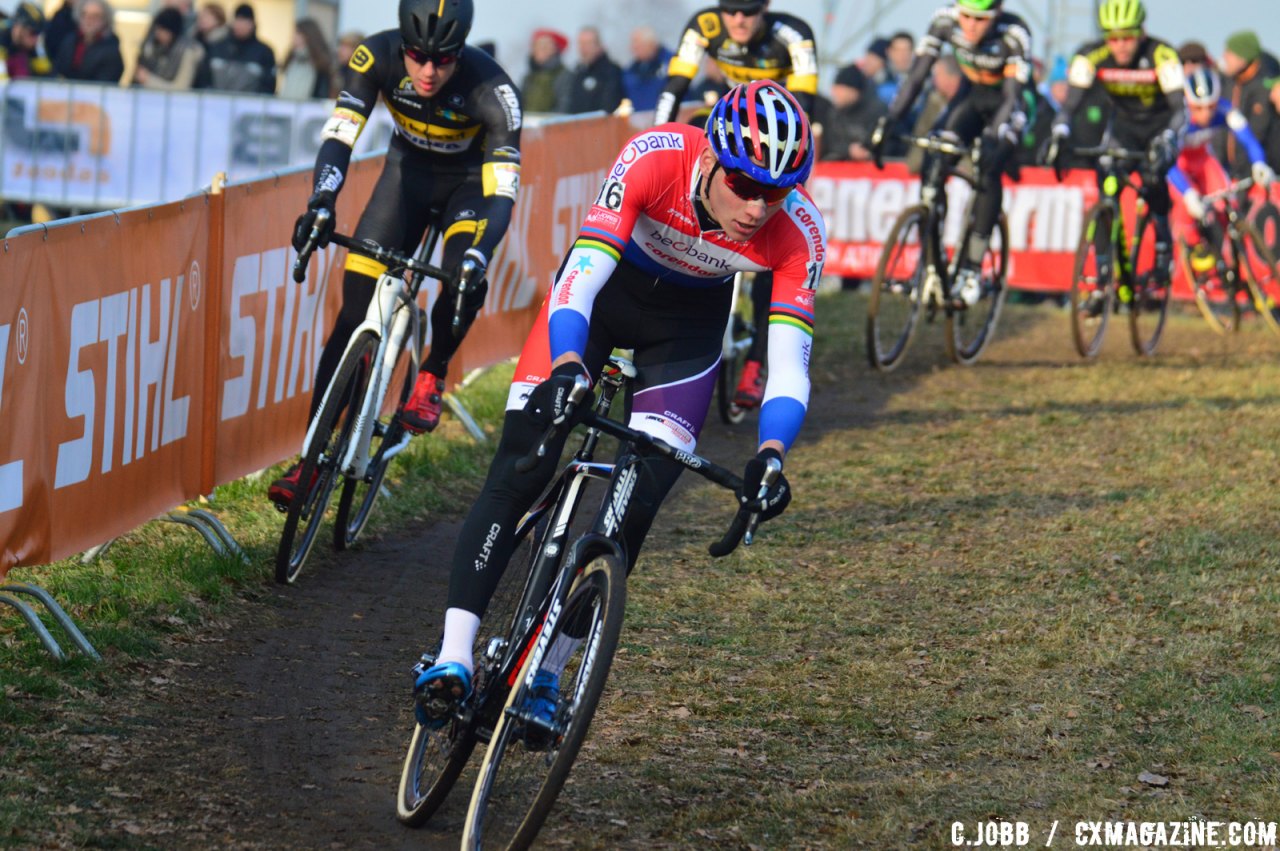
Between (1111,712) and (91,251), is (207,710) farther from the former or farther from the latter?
(1111,712)

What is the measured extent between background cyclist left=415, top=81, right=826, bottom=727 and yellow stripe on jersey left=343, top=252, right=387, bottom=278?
103 inches

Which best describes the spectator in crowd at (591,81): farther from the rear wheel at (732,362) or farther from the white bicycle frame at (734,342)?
the white bicycle frame at (734,342)

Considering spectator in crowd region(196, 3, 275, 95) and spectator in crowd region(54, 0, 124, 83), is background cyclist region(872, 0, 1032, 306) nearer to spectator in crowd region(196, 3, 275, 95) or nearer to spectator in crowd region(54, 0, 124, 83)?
spectator in crowd region(196, 3, 275, 95)

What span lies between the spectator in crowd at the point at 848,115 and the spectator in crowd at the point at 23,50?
931 centimetres

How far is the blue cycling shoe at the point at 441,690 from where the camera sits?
5031 millimetres

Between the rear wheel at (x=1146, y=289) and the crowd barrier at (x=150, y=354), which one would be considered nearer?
the crowd barrier at (x=150, y=354)

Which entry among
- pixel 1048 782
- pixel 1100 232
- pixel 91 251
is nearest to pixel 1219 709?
pixel 1048 782

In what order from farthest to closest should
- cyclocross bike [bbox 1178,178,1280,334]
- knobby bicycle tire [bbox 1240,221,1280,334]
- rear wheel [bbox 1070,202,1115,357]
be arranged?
knobby bicycle tire [bbox 1240,221,1280,334], cyclocross bike [bbox 1178,178,1280,334], rear wheel [bbox 1070,202,1115,357]

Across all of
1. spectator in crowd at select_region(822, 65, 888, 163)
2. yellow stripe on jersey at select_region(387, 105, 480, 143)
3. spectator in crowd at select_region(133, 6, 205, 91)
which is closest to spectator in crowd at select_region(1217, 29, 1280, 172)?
A: spectator in crowd at select_region(822, 65, 888, 163)

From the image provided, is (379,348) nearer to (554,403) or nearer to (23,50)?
(554,403)

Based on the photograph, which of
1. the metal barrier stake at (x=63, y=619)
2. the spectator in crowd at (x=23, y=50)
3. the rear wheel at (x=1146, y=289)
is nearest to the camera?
the metal barrier stake at (x=63, y=619)

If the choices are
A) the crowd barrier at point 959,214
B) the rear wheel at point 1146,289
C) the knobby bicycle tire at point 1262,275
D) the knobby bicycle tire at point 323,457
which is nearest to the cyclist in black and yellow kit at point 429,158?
the knobby bicycle tire at point 323,457

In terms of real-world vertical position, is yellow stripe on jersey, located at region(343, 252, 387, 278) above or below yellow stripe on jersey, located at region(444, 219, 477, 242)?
below

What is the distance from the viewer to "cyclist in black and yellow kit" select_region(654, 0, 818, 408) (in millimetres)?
11602
